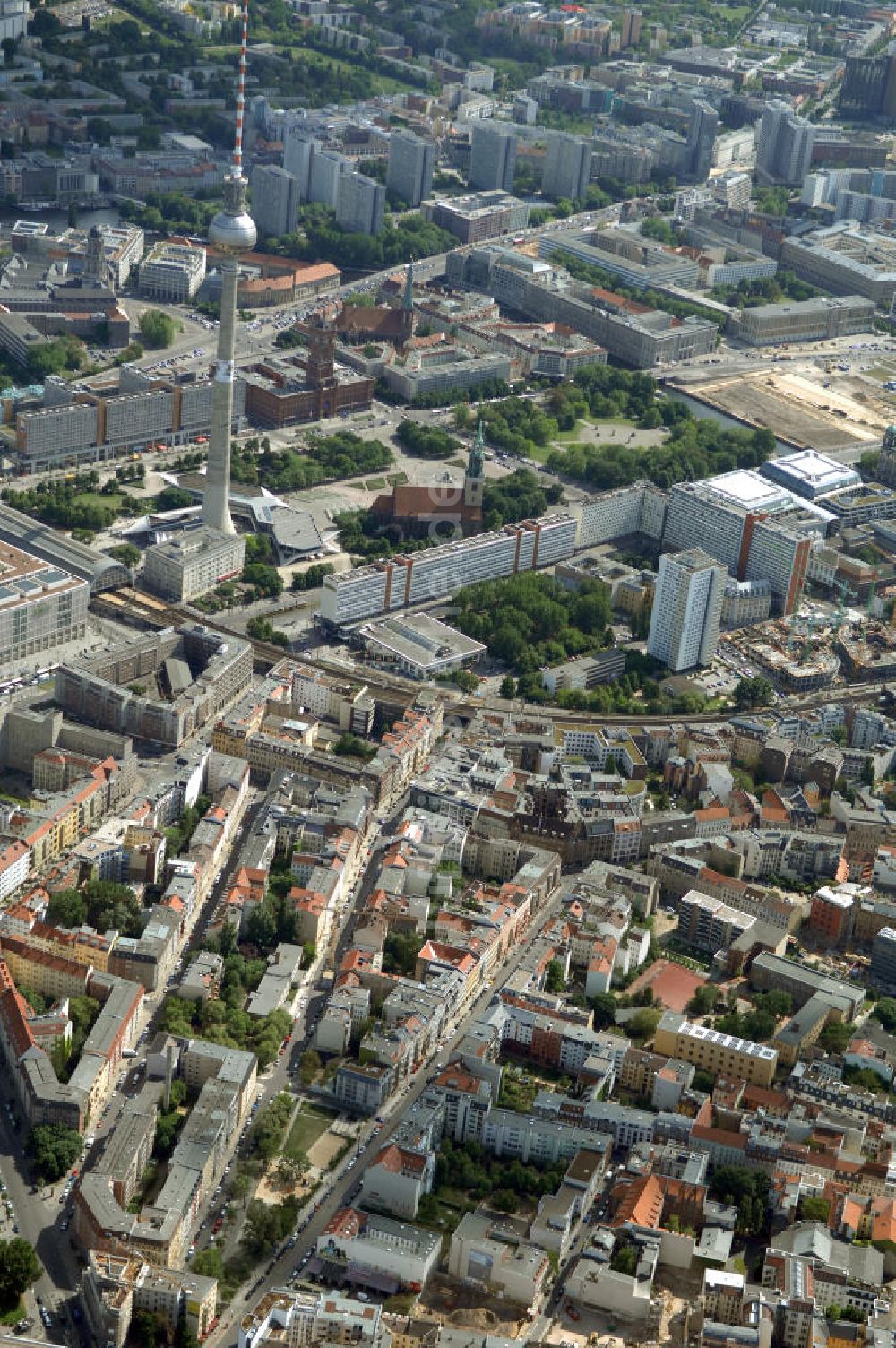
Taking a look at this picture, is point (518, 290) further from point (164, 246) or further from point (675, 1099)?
point (675, 1099)

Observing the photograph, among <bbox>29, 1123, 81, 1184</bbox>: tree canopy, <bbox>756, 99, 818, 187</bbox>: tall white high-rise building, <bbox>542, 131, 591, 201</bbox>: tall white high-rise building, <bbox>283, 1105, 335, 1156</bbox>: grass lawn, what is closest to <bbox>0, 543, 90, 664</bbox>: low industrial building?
<bbox>283, 1105, 335, 1156</bbox>: grass lawn

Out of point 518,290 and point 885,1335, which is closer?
point 885,1335

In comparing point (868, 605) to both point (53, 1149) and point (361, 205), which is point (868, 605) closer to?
point (53, 1149)

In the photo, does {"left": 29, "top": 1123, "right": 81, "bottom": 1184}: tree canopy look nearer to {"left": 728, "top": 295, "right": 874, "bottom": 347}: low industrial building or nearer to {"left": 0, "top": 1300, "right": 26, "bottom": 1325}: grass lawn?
{"left": 0, "top": 1300, "right": 26, "bottom": 1325}: grass lawn

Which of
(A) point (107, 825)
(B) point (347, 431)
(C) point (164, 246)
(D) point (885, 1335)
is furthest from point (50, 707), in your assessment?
(C) point (164, 246)

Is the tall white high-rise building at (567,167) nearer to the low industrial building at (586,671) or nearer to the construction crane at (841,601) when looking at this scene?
the construction crane at (841,601)

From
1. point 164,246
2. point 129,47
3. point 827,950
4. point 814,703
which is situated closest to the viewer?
point 827,950
